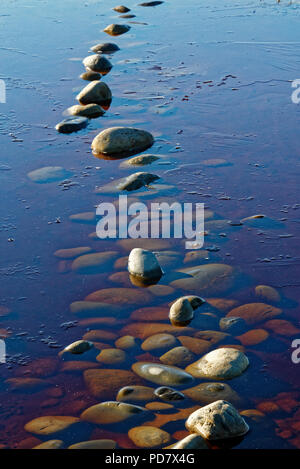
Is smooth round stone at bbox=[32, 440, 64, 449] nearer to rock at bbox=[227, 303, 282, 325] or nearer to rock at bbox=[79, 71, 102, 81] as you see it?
rock at bbox=[227, 303, 282, 325]

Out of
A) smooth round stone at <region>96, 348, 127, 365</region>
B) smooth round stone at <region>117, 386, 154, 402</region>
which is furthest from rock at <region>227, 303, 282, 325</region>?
smooth round stone at <region>117, 386, 154, 402</region>

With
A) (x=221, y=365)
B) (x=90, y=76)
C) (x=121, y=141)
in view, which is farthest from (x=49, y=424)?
(x=90, y=76)

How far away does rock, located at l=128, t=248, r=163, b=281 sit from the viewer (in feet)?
16.0

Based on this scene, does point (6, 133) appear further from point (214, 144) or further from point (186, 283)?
point (186, 283)

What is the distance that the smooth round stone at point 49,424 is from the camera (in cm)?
359

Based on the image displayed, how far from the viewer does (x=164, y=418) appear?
362 cm

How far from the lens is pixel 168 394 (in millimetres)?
3773

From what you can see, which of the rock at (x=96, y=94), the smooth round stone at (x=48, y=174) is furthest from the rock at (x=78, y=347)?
the rock at (x=96, y=94)

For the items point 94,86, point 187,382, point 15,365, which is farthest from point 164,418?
point 94,86

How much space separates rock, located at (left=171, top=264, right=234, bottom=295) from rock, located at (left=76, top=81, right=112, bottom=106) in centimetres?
397

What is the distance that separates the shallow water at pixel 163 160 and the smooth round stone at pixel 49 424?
53 mm

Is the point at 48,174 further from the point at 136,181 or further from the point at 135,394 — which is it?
the point at 135,394

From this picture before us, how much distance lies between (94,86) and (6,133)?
1437mm

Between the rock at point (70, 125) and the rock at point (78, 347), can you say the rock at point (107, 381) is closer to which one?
the rock at point (78, 347)
